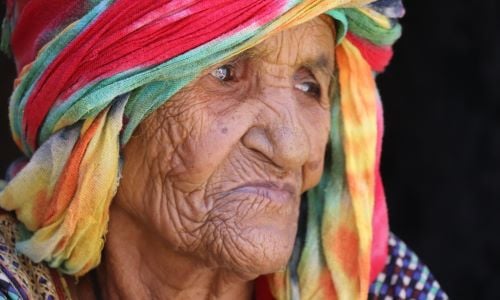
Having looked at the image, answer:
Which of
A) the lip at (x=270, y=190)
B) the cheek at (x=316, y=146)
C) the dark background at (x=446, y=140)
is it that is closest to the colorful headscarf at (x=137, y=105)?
the cheek at (x=316, y=146)

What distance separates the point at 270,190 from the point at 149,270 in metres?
0.37

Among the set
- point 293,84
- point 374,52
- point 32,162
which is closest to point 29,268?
point 32,162

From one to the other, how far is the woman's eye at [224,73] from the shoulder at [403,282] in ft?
2.23

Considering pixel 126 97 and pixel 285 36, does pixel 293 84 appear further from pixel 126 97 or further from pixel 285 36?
pixel 126 97

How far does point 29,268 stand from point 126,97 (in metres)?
0.46

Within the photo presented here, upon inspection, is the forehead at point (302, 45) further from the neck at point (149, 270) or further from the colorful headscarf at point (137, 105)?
the neck at point (149, 270)

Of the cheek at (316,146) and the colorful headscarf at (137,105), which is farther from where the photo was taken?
the cheek at (316,146)

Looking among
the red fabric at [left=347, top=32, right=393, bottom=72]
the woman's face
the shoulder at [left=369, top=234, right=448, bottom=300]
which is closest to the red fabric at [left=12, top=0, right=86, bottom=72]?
the woman's face

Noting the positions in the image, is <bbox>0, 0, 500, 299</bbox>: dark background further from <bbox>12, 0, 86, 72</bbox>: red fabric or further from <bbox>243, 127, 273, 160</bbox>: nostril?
<bbox>243, 127, 273, 160</bbox>: nostril

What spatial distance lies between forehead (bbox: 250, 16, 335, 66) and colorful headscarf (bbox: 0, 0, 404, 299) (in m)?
0.04

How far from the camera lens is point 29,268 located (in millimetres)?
2594

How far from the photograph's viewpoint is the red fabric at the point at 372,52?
2.74 metres

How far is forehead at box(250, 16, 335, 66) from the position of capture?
2527mm

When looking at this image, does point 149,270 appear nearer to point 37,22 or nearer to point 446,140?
point 37,22
